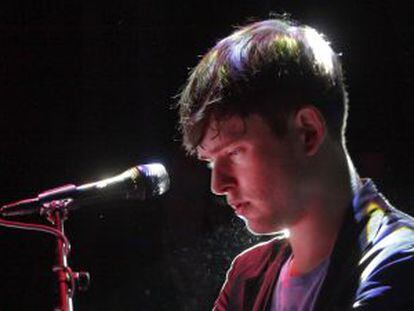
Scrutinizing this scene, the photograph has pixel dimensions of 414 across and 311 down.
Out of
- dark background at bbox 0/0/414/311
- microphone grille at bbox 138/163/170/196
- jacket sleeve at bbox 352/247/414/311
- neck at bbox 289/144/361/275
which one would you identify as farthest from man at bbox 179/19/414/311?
dark background at bbox 0/0/414/311

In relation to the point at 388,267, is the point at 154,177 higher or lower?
higher

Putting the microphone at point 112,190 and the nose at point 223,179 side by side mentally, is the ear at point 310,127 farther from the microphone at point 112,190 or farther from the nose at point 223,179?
the microphone at point 112,190

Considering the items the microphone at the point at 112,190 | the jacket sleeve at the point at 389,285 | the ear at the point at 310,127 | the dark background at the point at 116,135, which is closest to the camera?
the jacket sleeve at the point at 389,285

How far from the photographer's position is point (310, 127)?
1.65 meters

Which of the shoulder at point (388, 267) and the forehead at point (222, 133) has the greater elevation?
the forehead at point (222, 133)

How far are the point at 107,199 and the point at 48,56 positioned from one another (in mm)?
2354

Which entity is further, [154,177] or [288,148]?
[154,177]

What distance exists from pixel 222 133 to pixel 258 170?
13 cm

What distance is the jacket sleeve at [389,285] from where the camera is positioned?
1.34 metres

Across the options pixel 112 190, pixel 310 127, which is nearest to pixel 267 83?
pixel 310 127

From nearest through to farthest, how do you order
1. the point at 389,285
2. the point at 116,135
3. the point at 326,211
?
the point at 389,285 → the point at 326,211 → the point at 116,135

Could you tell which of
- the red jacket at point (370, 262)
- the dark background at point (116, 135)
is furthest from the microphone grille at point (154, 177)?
the dark background at point (116, 135)

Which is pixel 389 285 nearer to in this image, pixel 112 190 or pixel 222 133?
pixel 222 133

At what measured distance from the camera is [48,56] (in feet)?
13.6
